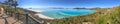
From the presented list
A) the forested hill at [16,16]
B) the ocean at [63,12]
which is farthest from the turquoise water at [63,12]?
the forested hill at [16,16]

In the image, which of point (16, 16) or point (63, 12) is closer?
point (16, 16)

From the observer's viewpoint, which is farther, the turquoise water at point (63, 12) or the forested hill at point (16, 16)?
the turquoise water at point (63, 12)

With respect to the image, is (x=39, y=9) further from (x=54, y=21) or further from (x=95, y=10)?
(x=95, y=10)

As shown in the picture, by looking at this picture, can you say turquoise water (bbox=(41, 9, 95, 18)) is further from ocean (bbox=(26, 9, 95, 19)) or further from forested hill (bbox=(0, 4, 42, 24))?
forested hill (bbox=(0, 4, 42, 24))

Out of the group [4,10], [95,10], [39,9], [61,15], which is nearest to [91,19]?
[95,10]

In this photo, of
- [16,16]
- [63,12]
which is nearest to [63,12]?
[63,12]

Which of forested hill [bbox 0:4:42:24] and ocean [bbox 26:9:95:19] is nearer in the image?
forested hill [bbox 0:4:42:24]

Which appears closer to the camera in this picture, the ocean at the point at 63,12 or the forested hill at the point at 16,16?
the forested hill at the point at 16,16

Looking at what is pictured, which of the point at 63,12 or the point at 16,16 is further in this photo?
the point at 63,12

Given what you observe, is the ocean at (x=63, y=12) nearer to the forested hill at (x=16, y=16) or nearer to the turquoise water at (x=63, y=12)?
the turquoise water at (x=63, y=12)

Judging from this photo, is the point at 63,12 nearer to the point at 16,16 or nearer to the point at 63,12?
the point at 63,12

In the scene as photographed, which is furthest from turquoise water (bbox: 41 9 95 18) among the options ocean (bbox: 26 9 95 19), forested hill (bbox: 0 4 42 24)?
forested hill (bbox: 0 4 42 24)
